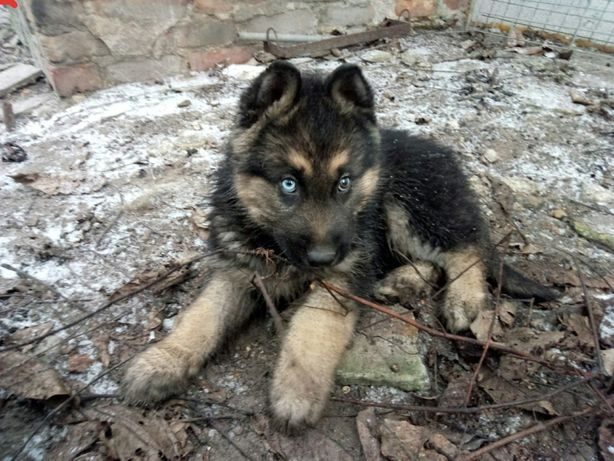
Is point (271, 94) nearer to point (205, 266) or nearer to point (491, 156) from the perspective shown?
point (205, 266)

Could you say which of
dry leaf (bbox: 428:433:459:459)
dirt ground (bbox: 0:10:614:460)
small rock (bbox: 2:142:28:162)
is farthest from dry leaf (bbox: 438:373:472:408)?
small rock (bbox: 2:142:28:162)

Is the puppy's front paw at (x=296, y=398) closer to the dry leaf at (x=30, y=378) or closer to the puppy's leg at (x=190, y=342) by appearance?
the puppy's leg at (x=190, y=342)

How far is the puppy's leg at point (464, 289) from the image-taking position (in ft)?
8.90

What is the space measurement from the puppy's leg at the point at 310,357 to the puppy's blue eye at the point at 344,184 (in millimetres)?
565

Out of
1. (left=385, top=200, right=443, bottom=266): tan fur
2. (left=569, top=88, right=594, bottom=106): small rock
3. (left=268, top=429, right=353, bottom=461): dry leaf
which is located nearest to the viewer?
(left=268, top=429, right=353, bottom=461): dry leaf

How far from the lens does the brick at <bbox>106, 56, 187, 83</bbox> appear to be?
494cm

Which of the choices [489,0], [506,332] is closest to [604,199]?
[506,332]

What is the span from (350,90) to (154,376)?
1730mm

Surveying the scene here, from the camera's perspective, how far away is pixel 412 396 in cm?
228

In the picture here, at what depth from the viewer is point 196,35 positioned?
520cm

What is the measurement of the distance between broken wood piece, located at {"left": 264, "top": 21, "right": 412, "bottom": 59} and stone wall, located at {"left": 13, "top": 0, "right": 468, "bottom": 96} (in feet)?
1.04

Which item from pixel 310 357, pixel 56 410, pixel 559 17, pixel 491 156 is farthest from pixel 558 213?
pixel 559 17

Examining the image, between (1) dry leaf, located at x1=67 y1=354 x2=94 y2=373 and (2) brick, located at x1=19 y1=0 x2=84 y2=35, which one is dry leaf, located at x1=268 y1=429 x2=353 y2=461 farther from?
(2) brick, located at x1=19 y1=0 x2=84 y2=35

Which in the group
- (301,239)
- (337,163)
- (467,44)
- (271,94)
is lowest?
(467,44)
